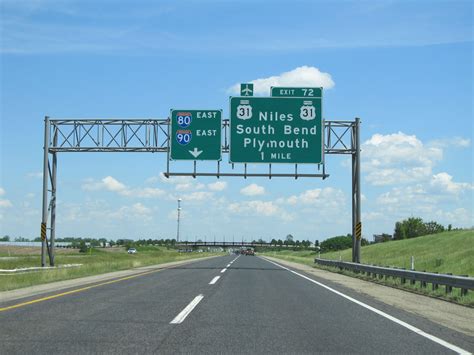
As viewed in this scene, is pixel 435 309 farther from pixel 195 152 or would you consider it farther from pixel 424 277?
pixel 195 152

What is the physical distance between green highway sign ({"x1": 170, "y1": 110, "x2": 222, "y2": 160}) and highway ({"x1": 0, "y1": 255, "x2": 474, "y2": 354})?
1734cm

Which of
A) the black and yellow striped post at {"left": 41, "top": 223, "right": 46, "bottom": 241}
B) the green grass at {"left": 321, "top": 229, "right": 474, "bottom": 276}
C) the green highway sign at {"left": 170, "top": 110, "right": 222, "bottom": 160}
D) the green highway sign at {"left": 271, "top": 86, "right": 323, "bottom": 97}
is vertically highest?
the green highway sign at {"left": 271, "top": 86, "right": 323, "bottom": 97}

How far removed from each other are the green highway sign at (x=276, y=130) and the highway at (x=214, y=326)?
1686 centimetres

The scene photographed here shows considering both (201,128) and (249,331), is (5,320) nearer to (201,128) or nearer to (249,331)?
(249,331)

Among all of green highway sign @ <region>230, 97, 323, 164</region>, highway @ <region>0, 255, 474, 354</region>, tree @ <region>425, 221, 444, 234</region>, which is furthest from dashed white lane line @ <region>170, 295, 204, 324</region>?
tree @ <region>425, 221, 444, 234</region>

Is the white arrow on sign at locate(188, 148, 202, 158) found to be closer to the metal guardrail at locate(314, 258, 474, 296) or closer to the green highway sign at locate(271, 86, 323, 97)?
the green highway sign at locate(271, 86, 323, 97)

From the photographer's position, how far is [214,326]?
963 centimetres

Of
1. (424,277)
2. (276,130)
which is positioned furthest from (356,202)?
(424,277)

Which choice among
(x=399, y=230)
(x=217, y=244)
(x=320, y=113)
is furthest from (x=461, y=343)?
(x=217, y=244)

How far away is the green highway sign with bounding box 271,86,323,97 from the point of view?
105ft

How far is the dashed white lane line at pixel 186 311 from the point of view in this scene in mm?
10250

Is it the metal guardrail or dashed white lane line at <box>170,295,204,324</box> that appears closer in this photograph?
dashed white lane line at <box>170,295,204,324</box>

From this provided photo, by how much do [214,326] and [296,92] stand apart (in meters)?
24.0

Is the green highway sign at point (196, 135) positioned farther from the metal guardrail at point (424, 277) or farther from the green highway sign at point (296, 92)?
the metal guardrail at point (424, 277)
